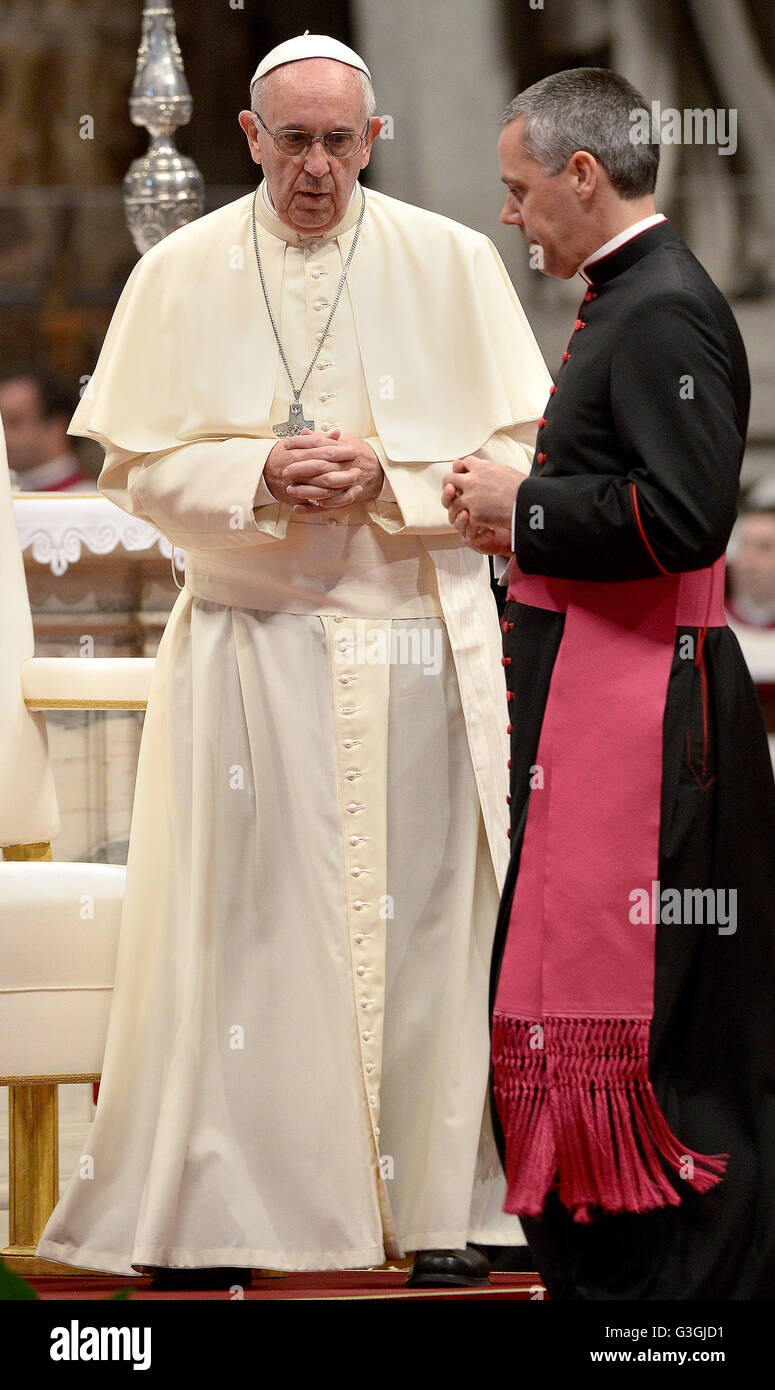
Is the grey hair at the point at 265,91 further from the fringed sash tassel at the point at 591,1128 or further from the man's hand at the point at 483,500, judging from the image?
the fringed sash tassel at the point at 591,1128

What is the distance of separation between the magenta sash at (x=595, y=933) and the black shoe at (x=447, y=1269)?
2.43 feet

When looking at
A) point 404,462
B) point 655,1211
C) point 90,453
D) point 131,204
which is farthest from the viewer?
point 90,453

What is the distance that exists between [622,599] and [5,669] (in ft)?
4.48

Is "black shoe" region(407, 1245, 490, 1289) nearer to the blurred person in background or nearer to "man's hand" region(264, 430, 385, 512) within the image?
"man's hand" region(264, 430, 385, 512)

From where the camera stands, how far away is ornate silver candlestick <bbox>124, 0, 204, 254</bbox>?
209 inches

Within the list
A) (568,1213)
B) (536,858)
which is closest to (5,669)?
(536,858)

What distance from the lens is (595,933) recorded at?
244cm

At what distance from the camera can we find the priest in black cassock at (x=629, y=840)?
2.39 meters

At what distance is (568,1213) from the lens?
2469 millimetres

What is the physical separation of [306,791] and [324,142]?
111 centimetres

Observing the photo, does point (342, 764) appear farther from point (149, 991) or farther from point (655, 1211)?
point (655, 1211)

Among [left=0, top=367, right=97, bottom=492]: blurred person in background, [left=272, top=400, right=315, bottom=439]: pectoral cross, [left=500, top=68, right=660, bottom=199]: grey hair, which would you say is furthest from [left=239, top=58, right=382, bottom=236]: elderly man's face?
[left=0, top=367, right=97, bottom=492]: blurred person in background
